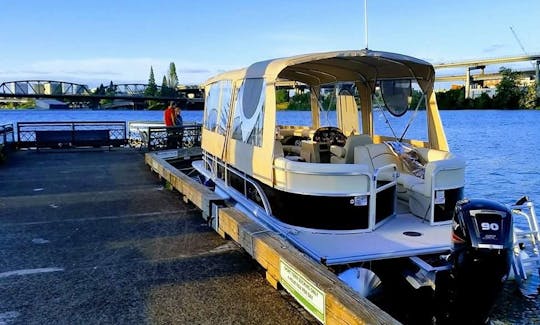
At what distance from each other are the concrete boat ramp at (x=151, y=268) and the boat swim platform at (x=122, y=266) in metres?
0.01

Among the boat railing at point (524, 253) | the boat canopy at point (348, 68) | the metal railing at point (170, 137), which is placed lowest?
the boat railing at point (524, 253)

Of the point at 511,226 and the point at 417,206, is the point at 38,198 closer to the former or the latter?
the point at 417,206

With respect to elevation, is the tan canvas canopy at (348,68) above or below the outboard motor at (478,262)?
above

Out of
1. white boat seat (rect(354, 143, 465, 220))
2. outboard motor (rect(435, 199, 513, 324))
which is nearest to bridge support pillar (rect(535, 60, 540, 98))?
white boat seat (rect(354, 143, 465, 220))

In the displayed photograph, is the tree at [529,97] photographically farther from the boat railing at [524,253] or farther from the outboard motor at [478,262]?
the outboard motor at [478,262]

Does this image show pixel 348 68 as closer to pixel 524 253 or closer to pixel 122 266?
pixel 524 253

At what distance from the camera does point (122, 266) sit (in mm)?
6285

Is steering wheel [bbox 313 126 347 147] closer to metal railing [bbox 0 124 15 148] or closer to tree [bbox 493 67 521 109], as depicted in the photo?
metal railing [bbox 0 124 15 148]

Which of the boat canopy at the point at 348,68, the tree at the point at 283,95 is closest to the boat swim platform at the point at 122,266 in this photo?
the boat canopy at the point at 348,68

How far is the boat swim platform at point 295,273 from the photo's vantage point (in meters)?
3.95

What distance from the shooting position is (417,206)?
7.22 metres

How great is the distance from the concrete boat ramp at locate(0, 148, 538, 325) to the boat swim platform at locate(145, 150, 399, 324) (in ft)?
0.04

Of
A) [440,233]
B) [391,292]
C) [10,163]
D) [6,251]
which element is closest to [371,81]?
[440,233]

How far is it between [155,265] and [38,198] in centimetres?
531
